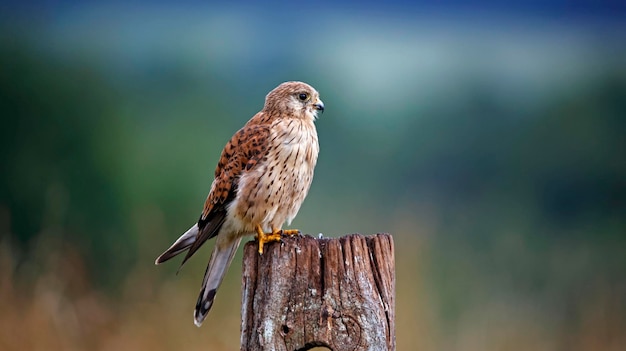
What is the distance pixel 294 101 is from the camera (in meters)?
3.03

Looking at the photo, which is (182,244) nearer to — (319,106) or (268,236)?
(268,236)

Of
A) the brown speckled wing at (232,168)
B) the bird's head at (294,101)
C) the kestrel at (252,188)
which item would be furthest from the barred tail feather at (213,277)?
the bird's head at (294,101)

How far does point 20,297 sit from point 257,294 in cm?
210

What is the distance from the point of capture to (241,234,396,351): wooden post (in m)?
1.94

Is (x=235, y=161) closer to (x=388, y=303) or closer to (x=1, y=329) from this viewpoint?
(x=388, y=303)

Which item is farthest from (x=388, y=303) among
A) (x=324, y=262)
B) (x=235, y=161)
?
(x=235, y=161)

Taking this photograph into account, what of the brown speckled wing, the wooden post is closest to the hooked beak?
the brown speckled wing

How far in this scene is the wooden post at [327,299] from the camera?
1.94 m

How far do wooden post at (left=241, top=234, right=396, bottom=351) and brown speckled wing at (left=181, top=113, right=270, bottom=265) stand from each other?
2.66 ft

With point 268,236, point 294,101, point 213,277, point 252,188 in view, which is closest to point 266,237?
point 268,236

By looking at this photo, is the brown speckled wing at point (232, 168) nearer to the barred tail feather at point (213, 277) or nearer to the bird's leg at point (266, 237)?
the barred tail feather at point (213, 277)

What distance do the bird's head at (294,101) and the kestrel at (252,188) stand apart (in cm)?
8

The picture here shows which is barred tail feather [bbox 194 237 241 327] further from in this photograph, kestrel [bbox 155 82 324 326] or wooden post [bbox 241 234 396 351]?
wooden post [bbox 241 234 396 351]

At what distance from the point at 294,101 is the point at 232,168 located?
0.43 metres
